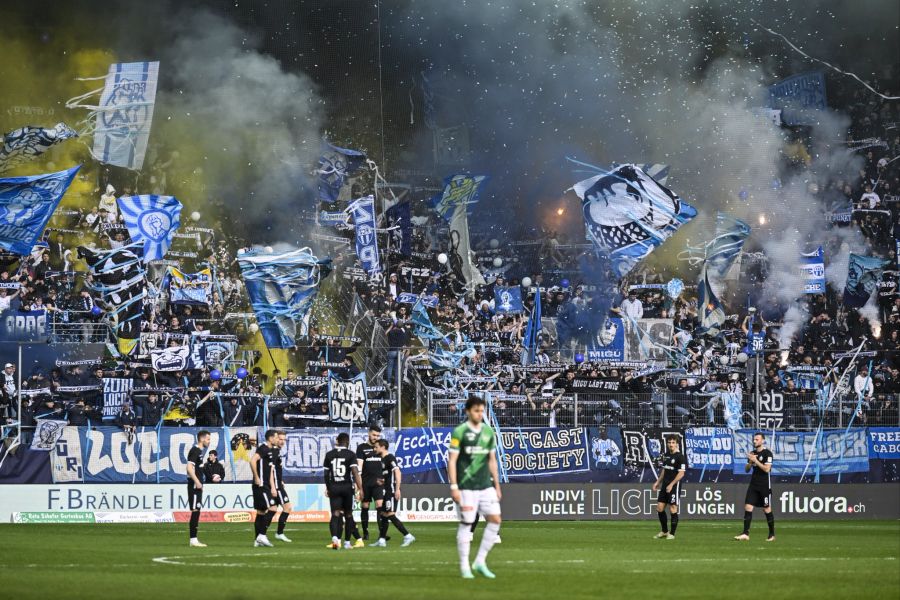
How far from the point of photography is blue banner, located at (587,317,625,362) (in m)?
39.8

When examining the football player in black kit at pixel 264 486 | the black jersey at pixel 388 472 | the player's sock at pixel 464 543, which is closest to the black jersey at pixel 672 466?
the black jersey at pixel 388 472

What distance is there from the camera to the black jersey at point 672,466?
23.3 m

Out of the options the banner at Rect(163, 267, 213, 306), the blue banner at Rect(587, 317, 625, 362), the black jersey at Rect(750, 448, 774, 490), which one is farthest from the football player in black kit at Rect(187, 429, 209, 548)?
the blue banner at Rect(587, 317, 625, 362)

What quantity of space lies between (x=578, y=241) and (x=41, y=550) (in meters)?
26.3

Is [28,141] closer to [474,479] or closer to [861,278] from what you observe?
[861,278]

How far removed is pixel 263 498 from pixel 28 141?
23.7 m

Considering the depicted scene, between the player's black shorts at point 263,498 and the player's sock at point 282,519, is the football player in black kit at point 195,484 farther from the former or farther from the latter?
the player's sock at point 282,519

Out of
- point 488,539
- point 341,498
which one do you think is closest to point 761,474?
point 341,498

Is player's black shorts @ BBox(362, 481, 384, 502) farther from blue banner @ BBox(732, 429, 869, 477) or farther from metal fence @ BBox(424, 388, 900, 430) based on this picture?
blue banner @ BBox(732, 429, 869, 477)

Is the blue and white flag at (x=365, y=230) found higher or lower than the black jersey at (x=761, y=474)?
higher

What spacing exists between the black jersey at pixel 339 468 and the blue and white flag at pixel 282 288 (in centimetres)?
1955

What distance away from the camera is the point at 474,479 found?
14219mm

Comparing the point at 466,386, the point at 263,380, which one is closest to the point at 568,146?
the point at 466,386

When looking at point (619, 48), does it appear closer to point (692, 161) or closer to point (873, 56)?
point (692, 161)
